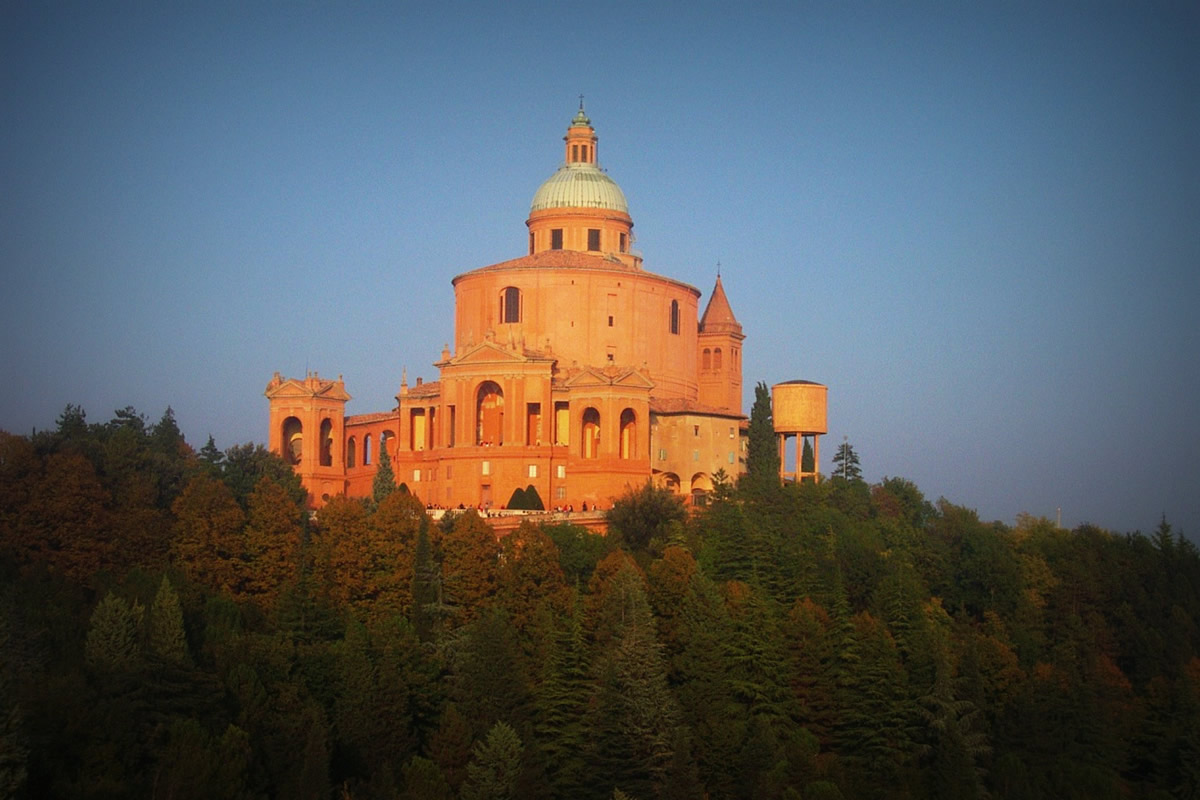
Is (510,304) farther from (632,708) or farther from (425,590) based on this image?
(632,708)

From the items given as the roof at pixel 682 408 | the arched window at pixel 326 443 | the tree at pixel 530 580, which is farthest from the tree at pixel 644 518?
the arched window at pixel 326 443

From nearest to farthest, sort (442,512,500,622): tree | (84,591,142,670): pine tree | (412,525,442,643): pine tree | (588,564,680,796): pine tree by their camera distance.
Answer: (84,591,142,670): pine tree < (588,564,680,796): pine tree < (412,525,442,643): pine tree < (442,512,500,622): tree

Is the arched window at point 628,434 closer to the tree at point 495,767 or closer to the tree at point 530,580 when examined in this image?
the tree at point 530,580

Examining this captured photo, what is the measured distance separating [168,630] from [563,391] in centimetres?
2679

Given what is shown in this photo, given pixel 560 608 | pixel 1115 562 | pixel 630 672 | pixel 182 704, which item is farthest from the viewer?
pixel 1115 562

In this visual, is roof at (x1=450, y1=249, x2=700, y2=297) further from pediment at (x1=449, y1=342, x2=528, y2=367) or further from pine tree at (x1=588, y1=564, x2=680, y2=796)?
pine tree at (x1=588, y1=564, x2=680, y2=796)

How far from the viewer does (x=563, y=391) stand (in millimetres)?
75312

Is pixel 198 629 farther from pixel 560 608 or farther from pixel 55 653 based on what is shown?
pixel 560 608

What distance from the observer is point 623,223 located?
271 feet

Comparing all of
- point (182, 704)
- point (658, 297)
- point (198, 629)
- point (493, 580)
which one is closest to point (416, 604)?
point (493, 580)

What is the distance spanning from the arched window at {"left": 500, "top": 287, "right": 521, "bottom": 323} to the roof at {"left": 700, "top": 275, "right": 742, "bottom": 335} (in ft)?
30.3

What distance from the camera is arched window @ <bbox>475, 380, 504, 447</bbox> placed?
76.1 m

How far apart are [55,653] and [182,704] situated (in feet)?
14.7

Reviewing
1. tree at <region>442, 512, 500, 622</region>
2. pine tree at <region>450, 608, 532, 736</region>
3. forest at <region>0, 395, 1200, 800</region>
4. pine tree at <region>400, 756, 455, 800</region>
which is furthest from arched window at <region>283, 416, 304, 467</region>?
pine tree at <region>400, 756, 455, 800</region>
